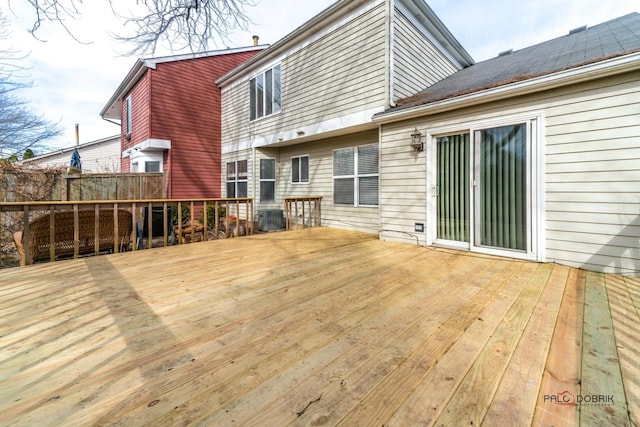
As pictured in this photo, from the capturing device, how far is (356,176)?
259 inches

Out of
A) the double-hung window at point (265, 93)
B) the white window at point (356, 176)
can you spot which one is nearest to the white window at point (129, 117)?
the double-hung window at point (265, 93)

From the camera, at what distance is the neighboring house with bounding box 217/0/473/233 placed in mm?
5617

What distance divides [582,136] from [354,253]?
10.4 feet

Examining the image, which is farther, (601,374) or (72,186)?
(72,186)

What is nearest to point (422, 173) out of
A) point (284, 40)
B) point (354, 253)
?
point (354, 253)

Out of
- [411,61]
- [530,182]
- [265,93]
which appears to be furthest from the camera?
[265,93]

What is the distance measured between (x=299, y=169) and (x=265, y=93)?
2598 mm

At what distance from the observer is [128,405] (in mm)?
1216

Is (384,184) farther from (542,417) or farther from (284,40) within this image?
(284,40)

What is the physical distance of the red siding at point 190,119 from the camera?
8.95 m

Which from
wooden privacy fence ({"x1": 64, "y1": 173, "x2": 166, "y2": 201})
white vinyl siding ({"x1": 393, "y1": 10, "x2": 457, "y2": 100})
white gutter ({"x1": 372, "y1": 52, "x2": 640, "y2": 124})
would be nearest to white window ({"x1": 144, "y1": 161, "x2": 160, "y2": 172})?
wooden privacy fence ({"x1": 64, "y1": 173, "x2": 166, "y2": 201})

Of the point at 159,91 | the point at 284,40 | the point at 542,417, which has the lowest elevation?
the point at 542,417

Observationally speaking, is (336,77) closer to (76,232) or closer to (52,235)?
(76,232)

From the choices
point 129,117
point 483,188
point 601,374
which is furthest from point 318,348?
point 129,117
